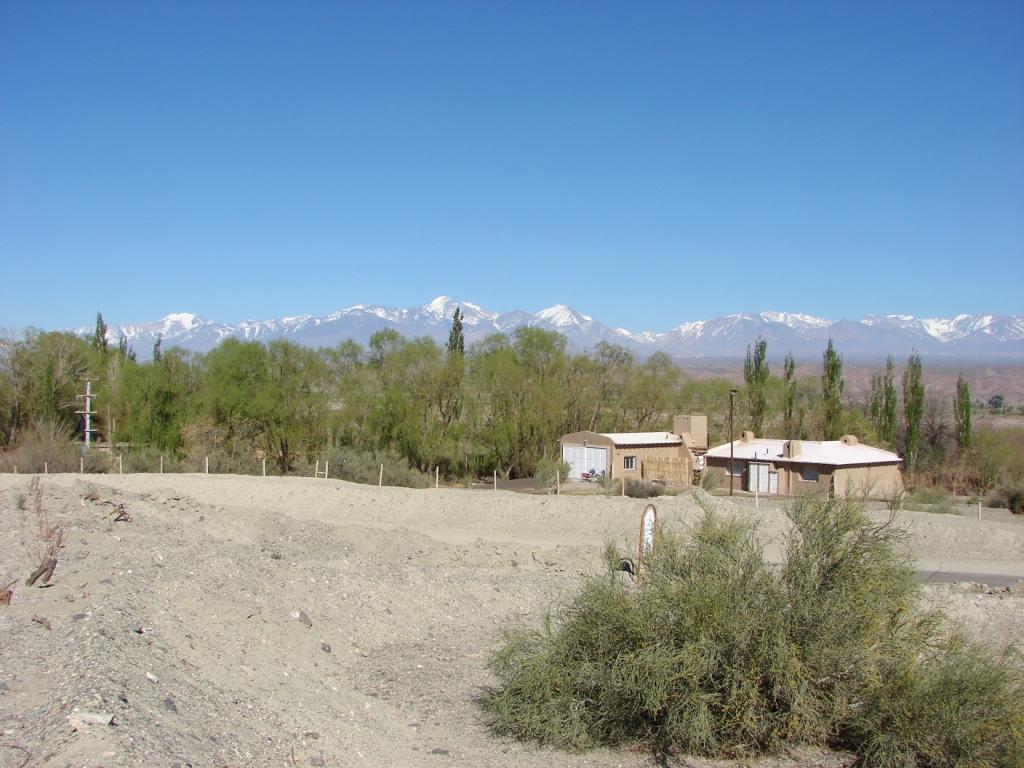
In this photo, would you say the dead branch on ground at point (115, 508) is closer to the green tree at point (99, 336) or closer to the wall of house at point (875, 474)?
the wall of house at point (875, 474)

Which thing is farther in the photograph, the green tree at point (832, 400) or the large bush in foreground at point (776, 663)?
the green tree at point (832, 400)

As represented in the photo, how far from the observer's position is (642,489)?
4031 centimetres

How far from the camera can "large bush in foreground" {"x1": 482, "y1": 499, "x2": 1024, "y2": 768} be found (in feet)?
30.1

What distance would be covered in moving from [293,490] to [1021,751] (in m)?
28.5

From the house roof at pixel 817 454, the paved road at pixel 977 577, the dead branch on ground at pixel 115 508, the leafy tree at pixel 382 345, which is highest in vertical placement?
the leafy tree at pixel 382 345

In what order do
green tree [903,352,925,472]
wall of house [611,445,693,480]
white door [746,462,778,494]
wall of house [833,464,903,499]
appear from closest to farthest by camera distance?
wall of house [833,464,903,499], white door [746,462,778,494], wall of house [611,445,693,480], green tree [903,352,925,472]

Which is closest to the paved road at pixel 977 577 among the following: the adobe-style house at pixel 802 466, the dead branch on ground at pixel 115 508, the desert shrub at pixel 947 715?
the desert shrub at pixel 947 715

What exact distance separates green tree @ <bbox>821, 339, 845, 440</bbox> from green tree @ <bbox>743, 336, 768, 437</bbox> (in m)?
4.44

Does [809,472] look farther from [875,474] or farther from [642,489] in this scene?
[642,489]

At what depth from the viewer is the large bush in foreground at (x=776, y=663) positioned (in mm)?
9172

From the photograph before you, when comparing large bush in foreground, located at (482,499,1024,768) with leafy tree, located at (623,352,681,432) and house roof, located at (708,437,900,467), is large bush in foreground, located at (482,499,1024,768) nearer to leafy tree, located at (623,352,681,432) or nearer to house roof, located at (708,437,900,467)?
house roof, located at (708,437,900,467)

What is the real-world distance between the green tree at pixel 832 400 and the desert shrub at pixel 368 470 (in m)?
32.6

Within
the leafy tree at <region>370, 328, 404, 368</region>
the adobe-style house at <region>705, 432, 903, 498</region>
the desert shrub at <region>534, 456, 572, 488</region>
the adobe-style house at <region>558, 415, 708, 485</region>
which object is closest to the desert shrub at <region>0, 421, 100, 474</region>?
the leafy tree at <region>370, 328, 404, 368</region>

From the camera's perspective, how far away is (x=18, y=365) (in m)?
54.9
